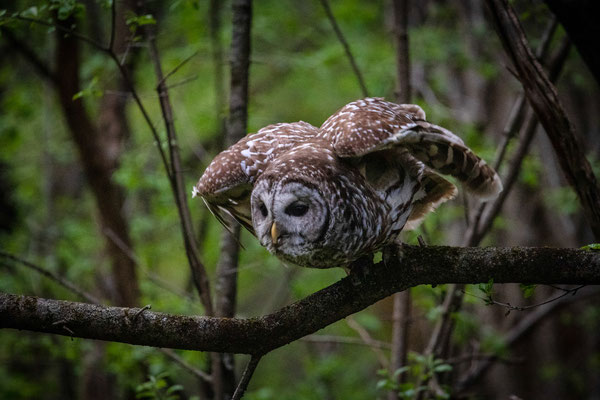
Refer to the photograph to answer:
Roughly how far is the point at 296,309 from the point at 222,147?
5.17 meters

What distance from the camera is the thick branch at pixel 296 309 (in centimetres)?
212

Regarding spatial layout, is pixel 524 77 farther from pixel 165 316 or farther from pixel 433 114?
pixel 433 114

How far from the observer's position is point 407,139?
2.70 metres

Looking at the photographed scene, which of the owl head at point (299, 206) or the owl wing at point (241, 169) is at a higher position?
the owl wing at point (241, 169)

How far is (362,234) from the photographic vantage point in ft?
9.02

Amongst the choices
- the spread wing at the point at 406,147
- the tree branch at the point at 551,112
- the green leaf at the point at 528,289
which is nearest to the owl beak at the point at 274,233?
the spread wing at the point at 406,147

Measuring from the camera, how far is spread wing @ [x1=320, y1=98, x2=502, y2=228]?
2.71 m

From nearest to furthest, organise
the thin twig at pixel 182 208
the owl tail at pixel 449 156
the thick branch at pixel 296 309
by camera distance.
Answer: the thick branch at pixel 296 309
the owl tail at pixel 449 156
the thin twig at pixel 182 208

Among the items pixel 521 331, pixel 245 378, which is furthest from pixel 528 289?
pixel 521 331

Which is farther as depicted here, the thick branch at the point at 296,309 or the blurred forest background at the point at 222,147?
the blurred forest background at the point at 222,147

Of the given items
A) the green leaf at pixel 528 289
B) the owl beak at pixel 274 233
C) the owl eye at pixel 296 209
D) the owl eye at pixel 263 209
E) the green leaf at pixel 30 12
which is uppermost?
the green leaf at pixel 30 12

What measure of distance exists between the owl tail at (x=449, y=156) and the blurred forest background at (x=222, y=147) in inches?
64.0

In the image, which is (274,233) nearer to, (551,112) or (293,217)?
(293,217)

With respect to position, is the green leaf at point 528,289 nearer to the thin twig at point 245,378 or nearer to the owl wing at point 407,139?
the owl wing at point 407,139
